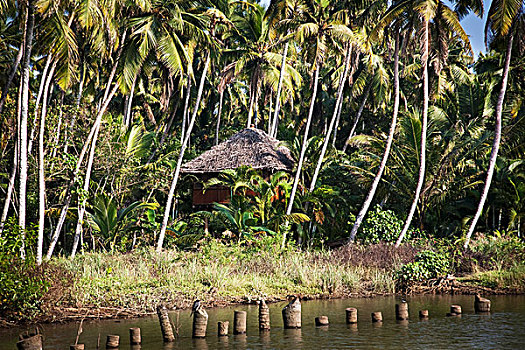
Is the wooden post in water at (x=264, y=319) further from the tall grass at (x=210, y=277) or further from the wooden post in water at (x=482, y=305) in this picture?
the wooden post in water at (x=482, y=305)

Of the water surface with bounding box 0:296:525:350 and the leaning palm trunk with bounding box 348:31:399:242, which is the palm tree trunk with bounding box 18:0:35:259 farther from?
the leaning palm trunk with bounding box 348:31:399:242

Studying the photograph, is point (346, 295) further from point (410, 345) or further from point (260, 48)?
point (260, 48)

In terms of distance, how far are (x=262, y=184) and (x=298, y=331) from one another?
11.0 m

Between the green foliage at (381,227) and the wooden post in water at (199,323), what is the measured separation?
11.1 meters

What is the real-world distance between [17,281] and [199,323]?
425cm

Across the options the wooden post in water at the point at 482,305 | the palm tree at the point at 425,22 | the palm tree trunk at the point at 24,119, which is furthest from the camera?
the palm tree at the point at 425,22

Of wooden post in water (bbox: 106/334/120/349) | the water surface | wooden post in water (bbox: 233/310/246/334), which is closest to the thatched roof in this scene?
the water surface

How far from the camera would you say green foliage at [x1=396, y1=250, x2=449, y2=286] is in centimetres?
1634

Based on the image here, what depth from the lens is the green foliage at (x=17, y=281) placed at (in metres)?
11.7

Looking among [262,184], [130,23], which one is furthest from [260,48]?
[130,23]

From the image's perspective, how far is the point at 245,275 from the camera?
16.3m

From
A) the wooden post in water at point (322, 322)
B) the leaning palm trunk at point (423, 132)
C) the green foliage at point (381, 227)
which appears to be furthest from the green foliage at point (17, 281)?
the green foliage at point (381, 227)

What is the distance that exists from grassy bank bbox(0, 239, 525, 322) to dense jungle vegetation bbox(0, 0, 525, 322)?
0.41 feet

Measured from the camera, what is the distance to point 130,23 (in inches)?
696
